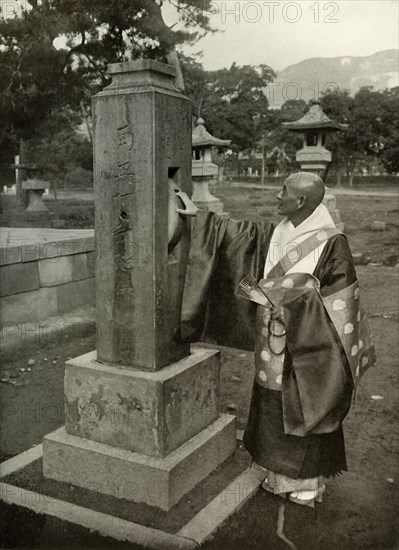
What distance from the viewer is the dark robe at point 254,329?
2863mm

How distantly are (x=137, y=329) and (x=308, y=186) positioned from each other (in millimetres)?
1282

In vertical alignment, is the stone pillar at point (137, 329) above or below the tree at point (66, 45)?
below

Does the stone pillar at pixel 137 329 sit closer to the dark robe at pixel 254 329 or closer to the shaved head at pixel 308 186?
the dark robe at pixel 254 329

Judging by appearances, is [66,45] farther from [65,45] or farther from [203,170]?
[203,170]

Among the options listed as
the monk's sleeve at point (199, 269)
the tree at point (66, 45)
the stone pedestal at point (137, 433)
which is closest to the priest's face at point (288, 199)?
the monk's sleeve at point (199, 269)

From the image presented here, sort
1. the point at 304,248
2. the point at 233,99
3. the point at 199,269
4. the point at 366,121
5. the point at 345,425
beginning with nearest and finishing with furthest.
Result: the point at 304,248 < the point at 199,269 < the point at 345,425 < the point at 366,121 < the point at 233,99

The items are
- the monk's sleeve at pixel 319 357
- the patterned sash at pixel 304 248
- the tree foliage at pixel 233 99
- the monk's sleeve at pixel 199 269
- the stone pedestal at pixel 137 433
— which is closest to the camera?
the monk's sleeve at pixel 319 357

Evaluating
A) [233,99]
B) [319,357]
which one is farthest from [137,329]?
[233,99]

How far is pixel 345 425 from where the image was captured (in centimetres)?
447

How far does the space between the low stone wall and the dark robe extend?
3625mm

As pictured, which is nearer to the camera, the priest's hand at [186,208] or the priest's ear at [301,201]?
the priest's ear at [301,201]

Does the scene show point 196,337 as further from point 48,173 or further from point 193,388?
point 48,173

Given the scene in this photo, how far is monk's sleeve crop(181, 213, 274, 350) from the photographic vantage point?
10.6 feet

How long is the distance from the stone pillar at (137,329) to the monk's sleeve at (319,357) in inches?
28.0
